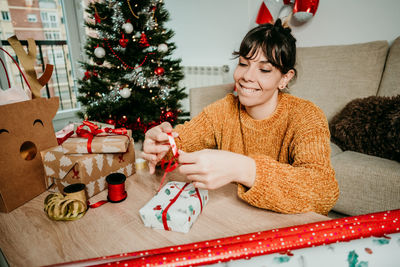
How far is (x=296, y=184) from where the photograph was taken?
654 mm

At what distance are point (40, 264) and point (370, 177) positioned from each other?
1448 millimetres

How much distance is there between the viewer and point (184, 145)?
1029 mm

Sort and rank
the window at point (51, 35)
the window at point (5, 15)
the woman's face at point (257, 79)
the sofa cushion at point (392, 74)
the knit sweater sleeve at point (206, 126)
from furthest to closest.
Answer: the window at point (51, 35)
the window at point (5, 15)
the sofa cushion at point (392, 74)
the knit sweater sleeve at point (206, 126)
the woman's face at point (257, 79)

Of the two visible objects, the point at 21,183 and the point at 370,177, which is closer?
the point at 21,183

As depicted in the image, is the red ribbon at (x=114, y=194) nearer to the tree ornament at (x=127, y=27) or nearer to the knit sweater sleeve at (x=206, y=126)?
the knit sweater sleeve at (x=206, y=126)

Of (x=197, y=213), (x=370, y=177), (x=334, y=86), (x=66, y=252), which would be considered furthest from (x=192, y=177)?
(x=334, y=86)

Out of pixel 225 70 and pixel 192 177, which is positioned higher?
pixel 225 70

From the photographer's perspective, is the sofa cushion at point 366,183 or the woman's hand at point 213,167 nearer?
the woman's hand at point 213,167

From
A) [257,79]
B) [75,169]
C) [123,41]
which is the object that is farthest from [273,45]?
[123,41]

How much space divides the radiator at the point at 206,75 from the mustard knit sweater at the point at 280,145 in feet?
5.61

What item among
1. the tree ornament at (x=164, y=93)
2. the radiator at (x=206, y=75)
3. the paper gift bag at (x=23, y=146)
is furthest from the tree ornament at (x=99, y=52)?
the paper gift bag at (x=23, y=146)

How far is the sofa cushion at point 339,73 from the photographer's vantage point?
1687 mm

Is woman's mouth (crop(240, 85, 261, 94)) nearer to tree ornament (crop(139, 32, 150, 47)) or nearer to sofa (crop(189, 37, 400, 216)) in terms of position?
sofa (crop(189, 37, 400, 216))

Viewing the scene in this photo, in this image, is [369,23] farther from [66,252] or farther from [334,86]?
[66,252]
